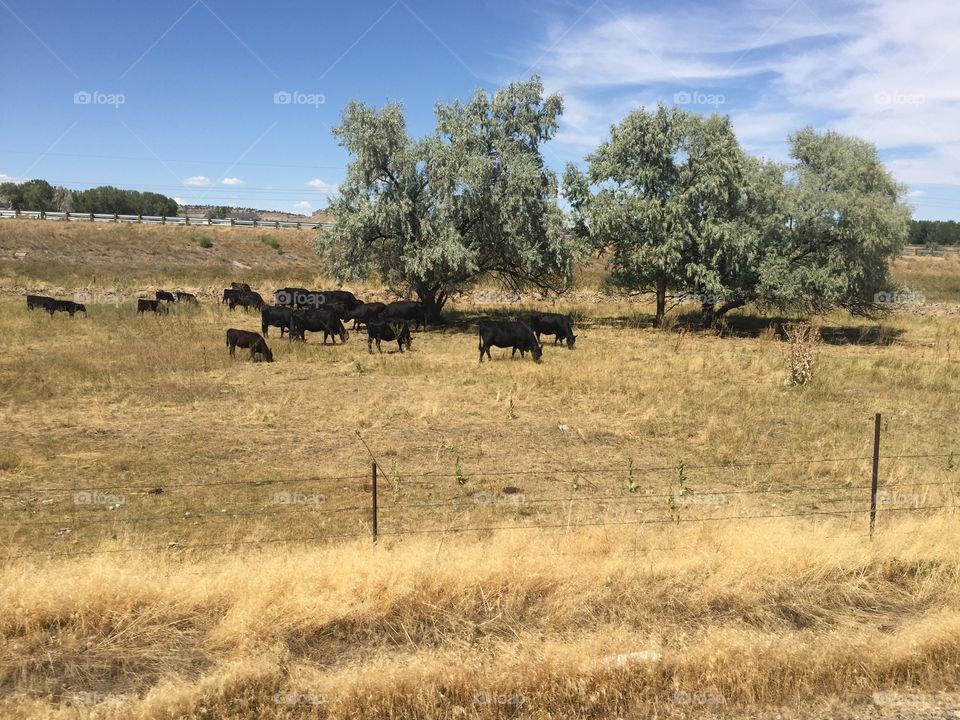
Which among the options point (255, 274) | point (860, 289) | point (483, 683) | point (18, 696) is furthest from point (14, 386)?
point (255, 274)

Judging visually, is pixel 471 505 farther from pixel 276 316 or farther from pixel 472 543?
pixel 276 316

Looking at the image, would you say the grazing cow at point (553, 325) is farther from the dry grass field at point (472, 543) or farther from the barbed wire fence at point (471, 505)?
the barbed wire fence at point (471, 505)

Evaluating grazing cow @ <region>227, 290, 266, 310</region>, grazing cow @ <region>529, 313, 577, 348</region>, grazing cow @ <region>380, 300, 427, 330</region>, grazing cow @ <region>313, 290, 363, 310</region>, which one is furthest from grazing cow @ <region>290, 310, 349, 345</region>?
grazing cow @ <region>227, 290, 266, 310</region>

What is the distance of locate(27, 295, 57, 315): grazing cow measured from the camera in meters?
27.1

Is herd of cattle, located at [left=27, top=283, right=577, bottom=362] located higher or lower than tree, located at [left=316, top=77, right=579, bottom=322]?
lower

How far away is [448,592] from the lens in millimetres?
6078

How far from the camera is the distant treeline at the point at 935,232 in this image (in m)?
102

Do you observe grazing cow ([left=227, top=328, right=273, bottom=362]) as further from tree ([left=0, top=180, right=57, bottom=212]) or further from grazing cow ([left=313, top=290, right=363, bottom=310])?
tree ([left=0, top=180, right=57, bottom=212])

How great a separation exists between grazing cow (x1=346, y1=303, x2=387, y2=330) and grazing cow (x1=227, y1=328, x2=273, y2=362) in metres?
6.82

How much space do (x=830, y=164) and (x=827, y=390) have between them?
15324mm

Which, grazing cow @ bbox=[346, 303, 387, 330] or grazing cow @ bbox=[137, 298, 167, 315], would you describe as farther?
grazing cow @ bbox=[137, 298, 167, 315]

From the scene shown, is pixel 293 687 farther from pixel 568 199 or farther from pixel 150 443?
pixel 568 199

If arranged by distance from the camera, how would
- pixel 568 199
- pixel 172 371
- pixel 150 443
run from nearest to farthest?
pixel 150 443 < pixel 172 371 < pixel 568 199

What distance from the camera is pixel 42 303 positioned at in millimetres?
27484
